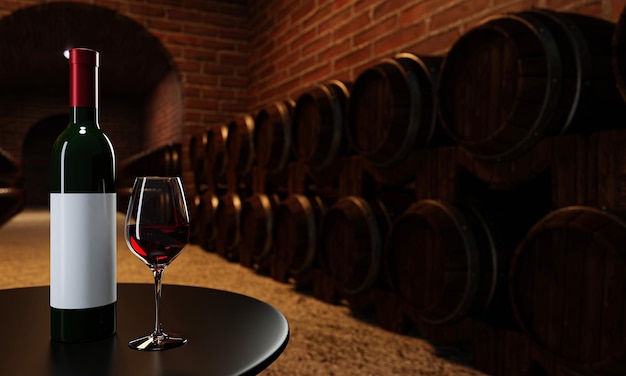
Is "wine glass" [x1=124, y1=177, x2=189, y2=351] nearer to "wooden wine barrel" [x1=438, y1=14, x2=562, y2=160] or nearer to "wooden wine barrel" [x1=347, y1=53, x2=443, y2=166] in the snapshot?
"wooden wine barrel" [x1=438, y1=14, x2=562, y2=160]

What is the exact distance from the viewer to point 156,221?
25.3 inches

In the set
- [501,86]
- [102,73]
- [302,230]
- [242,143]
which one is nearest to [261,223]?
[302,230]

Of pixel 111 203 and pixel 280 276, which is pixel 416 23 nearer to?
pixel 280 276

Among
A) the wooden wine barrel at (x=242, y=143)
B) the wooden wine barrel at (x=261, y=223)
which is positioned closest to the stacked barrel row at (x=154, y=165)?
the wooden wine barrel at (x=242, y=143)

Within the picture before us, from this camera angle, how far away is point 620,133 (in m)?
1.20

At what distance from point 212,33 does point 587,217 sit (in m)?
4.32

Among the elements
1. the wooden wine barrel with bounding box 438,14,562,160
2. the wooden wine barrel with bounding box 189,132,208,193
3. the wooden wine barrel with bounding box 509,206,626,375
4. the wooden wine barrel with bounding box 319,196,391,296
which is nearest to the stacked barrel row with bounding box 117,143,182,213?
the wooden wine barrel with bounding box 189,132,208,193

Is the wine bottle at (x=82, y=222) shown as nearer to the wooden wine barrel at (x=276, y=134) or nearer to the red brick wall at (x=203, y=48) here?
the wooden wine barrel at (x=276, y=134)

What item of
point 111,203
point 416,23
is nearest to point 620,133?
point 111,203

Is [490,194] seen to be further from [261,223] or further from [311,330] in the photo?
[261,223]

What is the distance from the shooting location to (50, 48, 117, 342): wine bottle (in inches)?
23.1

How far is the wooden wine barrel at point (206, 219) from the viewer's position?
3.77 metres

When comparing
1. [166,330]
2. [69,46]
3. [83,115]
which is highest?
[69,46]

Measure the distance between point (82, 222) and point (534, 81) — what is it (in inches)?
44.2
